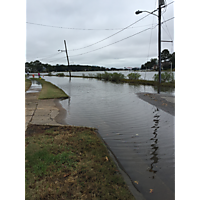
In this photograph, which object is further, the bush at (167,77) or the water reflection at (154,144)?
the bush at (167,77)

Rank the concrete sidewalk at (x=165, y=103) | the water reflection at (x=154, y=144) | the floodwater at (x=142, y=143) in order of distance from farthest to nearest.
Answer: the concrete sidewalk at (x=165, y=103) < the water reflection at (x=154, y=144) < the floodwater at (x=142, y=143)

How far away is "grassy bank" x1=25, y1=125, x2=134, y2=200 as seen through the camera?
2.85 meters

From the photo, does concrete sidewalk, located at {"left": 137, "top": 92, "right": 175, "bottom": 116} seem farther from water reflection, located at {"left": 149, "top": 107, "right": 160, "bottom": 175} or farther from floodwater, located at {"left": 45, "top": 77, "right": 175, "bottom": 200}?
water reflection, located at {"left": 149, "top": 107, "right": 160, "bottom": 175}

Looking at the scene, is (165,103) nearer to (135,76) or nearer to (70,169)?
(70,169)

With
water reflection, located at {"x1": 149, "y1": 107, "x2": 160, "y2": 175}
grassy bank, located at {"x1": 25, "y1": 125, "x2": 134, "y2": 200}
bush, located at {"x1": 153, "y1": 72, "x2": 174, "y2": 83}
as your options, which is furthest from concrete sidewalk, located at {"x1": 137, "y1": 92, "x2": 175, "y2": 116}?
bush, located at {"x1": 153, "y1": 72, "x2": 174, "y2": 83}

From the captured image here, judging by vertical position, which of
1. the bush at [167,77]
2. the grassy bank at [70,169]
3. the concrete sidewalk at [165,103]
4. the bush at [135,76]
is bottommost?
the grassy bank at [70,169]

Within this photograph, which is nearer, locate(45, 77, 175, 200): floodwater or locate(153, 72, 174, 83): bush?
locate(45, 77, 175, 200): floodwater

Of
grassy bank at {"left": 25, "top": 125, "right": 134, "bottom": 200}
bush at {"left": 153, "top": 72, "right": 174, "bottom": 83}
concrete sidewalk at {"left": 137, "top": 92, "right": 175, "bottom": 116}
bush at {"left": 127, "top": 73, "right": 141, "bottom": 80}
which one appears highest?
bush at {"left": 127, "top": 73, "right": 141, "bottom": 80}

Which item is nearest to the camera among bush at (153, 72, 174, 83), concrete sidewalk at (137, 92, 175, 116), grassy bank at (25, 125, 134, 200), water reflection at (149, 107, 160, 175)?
grassy bank at (25, 125, 134, 200)

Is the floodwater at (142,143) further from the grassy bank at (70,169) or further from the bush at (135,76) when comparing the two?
the bush at (135,76)

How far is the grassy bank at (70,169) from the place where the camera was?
285cm

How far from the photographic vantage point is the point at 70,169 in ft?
11.5

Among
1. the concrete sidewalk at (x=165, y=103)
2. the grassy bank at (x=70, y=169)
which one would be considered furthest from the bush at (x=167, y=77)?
the grassy bank at (x=70, y=169)
